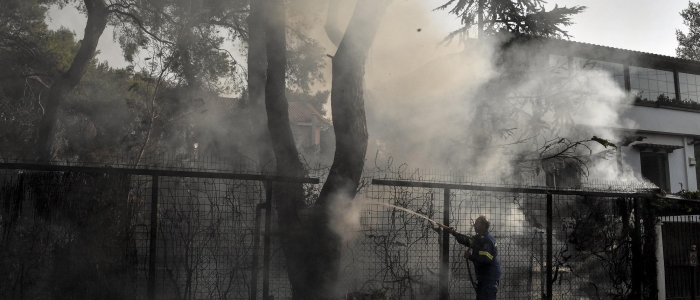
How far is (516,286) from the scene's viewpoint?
26.3 feet

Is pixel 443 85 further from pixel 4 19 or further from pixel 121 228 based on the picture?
pixel 4 19

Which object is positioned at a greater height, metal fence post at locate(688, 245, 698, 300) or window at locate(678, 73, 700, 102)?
window at locate(678, 73, 700, 102)

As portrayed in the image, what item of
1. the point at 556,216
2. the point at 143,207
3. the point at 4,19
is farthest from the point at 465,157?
the point at 4,19

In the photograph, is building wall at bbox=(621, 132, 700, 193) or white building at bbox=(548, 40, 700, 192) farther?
building wall at bbox=(621, 132, 700, 193)

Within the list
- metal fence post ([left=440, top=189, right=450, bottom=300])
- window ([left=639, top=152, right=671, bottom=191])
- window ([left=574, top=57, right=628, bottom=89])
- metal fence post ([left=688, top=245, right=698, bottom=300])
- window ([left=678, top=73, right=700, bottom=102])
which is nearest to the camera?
metal fence post ([left=440, top=189, right=450, bottom=300])

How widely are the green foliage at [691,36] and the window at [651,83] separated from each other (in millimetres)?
17357

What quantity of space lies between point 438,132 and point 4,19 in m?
12.1

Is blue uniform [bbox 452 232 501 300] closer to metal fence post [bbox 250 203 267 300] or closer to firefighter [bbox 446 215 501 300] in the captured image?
firefighter [bbox 446 215 501 300]

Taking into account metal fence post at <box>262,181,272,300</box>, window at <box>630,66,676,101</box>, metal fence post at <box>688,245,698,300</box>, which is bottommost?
metal fence post at <box>688,245,698,300</box>

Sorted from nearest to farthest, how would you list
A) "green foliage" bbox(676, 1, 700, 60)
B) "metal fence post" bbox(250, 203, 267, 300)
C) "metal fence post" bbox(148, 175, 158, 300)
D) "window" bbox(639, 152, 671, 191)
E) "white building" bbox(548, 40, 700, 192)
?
"metal fence post" bbox(148, 175, 158, 300)
"metal fence post" bbox(250, 203, 267, 300)
"white building" bbox(548, 40, 700, 192)
"window" bbox(639, 152, 671, 191)
"green foliage" bbox(676, 1, 700, 60)

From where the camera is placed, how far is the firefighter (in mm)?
6691

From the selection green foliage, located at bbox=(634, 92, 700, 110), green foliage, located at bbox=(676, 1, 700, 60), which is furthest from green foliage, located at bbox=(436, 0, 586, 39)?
green foliage, located at bbox=(676, 1, 700, 60)

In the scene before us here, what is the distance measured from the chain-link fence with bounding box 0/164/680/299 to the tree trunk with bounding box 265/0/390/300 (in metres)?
0.19

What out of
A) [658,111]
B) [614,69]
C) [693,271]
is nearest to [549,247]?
[693,271]
